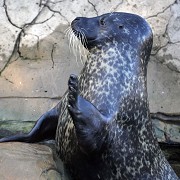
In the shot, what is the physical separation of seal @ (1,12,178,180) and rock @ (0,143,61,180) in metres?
0.14

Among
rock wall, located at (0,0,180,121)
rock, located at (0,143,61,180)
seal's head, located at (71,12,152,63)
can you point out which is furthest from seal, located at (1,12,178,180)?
rock wall, located at (0,0,180,121)

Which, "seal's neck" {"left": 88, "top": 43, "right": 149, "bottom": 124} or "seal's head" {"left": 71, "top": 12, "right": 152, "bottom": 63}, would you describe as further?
"seal's head" {"left": 71, "top": 12, "right": 152, "bottom": 63}

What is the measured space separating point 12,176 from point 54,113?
2.73ft

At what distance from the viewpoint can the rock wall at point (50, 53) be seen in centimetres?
600

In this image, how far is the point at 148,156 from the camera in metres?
3.91

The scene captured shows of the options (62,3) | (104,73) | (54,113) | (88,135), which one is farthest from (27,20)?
(88,135)

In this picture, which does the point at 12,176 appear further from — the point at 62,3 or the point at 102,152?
the point at 62,3

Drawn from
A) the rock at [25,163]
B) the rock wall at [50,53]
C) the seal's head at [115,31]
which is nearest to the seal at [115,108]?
the seal's head at [115,31]

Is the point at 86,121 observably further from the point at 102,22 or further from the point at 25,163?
the point at 102,22

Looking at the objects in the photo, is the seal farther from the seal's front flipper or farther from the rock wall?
the rock wall

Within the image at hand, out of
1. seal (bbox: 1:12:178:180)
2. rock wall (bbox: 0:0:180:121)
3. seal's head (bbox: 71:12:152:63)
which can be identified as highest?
seal's head (bbox: 71:12:152:63)

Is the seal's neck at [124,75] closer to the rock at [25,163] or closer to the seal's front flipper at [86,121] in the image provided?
the seal's front flipper at [86,121]

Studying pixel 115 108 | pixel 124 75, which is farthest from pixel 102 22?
pixel 115 108

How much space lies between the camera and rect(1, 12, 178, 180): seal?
3.74 metres
